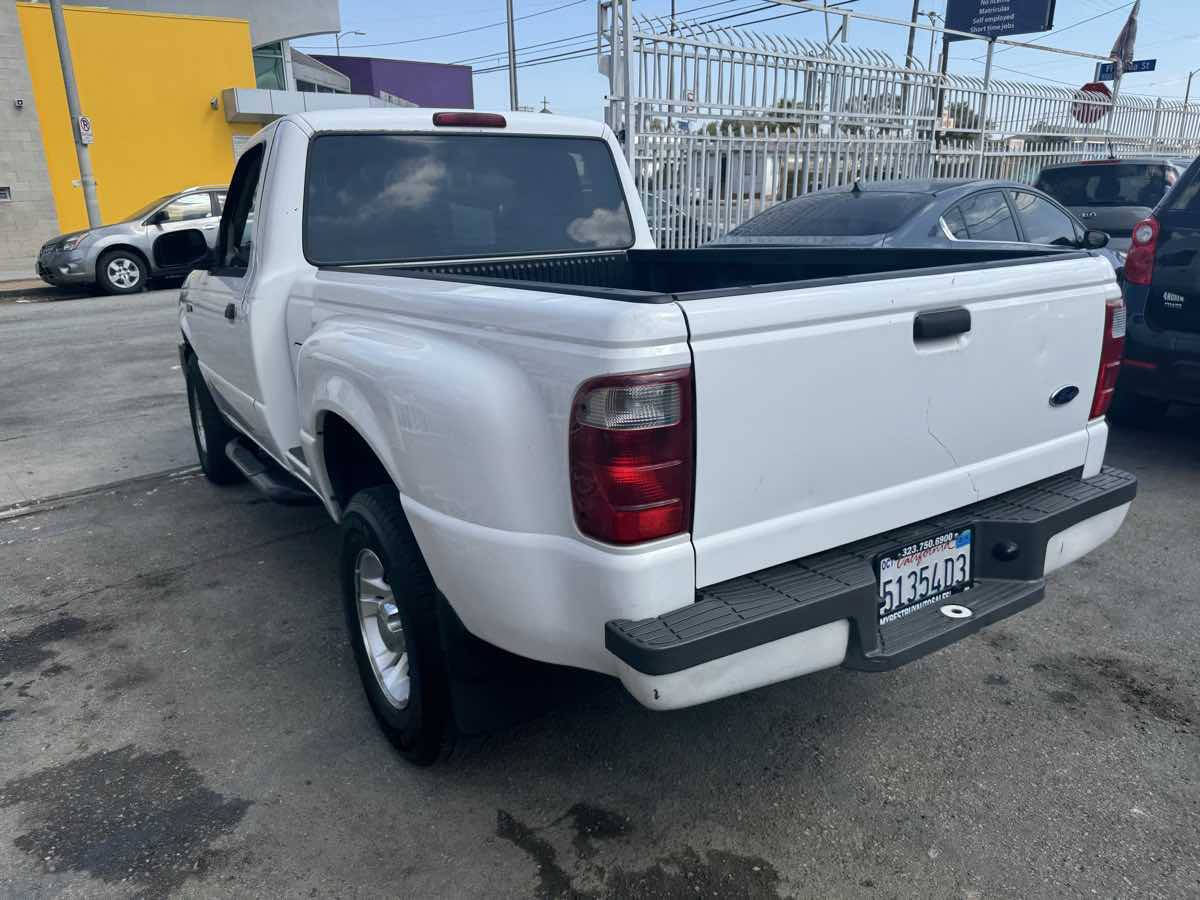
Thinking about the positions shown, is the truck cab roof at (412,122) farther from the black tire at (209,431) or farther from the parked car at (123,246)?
the parked car at (123,246)

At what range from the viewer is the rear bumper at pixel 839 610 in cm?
194

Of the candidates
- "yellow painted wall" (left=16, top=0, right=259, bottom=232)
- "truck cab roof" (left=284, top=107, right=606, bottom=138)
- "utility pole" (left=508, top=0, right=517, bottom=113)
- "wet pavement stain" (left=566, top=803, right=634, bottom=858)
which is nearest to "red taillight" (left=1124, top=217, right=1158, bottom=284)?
"truck cab roof" (left=284, top=107, right=606, bottom=138)

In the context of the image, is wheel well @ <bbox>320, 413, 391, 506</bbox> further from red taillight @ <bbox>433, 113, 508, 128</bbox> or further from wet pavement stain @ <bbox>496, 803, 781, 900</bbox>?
red taillight @ <bbox>433, 113, 508, 128</bbox>

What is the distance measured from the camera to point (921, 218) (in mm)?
6277

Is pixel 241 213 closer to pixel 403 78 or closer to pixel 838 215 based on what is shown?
pixel 838 215

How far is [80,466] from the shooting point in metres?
6.07

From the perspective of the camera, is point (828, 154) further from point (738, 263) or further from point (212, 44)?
point (212, 44)

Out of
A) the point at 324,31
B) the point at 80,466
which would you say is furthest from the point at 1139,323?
the point at 324,31

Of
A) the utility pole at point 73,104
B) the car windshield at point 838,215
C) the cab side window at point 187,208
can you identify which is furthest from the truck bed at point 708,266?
the utility pole at point 73,104

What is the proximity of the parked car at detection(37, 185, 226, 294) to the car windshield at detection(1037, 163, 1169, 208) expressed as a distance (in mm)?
12683

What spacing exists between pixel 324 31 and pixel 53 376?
76.4ft

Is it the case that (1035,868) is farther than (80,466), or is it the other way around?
(80,466)

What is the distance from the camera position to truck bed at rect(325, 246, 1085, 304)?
298cm

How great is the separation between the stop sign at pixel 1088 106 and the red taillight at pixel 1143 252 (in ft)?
42.6
